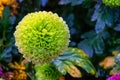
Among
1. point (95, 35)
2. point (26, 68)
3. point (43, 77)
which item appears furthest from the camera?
point (95, 35)

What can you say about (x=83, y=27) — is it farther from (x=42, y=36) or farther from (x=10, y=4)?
(x=42, y=36)

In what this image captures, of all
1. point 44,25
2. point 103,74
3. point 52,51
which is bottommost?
point 103,74

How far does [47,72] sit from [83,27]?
2.41 ft

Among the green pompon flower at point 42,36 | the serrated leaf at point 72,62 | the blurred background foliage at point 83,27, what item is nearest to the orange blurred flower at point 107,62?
the blurred background foliage at point 83,27

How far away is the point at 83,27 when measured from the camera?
103 inches

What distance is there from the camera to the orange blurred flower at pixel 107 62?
2.24 metres

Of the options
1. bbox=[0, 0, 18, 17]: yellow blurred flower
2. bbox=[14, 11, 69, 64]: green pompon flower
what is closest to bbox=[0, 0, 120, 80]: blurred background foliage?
bbox=[0, 0, 18, 17]: yellow blurred flower

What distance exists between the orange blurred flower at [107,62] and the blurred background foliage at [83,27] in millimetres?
47

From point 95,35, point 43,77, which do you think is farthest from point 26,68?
point 95,35

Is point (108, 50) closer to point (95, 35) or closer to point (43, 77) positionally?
point (95, 35)

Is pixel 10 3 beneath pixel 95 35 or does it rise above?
above

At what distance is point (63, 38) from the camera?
5.71 ft

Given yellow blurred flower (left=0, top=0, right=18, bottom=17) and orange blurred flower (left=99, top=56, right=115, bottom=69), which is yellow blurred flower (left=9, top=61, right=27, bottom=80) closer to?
yellow blurred flower (left=0, top=0, right=18, bottom=17)

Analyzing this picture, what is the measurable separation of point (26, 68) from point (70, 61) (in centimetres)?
33
